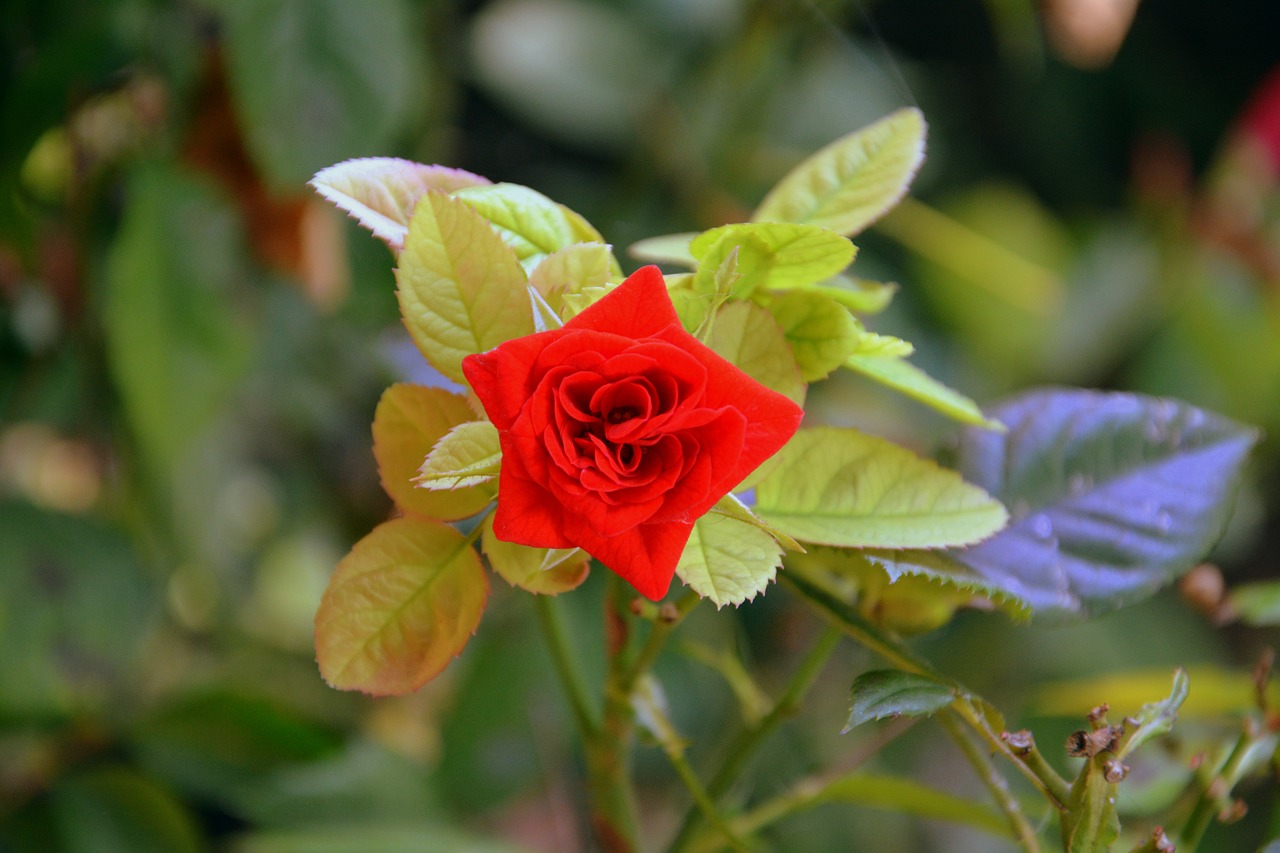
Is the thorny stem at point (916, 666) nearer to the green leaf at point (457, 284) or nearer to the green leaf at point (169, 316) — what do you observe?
the green leaf at point (457, 284)

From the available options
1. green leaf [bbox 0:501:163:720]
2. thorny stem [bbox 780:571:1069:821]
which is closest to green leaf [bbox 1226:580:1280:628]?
thorny stem [bbox 780:571:1069:821]

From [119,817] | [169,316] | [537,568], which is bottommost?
[119,817]

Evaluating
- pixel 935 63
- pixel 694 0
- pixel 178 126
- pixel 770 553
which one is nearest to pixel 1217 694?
pixel 770 553

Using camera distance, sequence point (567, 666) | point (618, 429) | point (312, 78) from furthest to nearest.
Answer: point (312, 78) < point (567, 666) < point (618, 429)

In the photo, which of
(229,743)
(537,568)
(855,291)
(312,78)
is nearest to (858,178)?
(855,291)

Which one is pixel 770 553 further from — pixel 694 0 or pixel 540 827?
pixel 694 0

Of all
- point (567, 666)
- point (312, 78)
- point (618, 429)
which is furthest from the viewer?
point (312, 78)

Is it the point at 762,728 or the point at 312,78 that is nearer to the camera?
the point at 762,728

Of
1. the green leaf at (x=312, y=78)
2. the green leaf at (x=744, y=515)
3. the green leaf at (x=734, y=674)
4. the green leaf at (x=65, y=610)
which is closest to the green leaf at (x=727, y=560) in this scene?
the green leaf at (x=744, y=515)

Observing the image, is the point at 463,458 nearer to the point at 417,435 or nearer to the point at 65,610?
the point at 417,435
